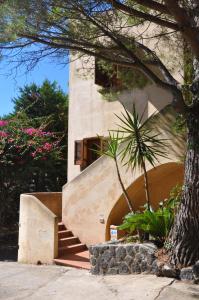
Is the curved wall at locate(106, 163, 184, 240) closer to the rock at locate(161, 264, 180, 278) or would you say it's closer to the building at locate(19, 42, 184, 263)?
the building at locate(19, 42, 184, 263)

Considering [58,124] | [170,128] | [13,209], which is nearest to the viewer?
[170,128]

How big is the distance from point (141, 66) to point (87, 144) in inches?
274

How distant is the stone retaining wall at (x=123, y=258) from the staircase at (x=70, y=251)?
1.72 meters

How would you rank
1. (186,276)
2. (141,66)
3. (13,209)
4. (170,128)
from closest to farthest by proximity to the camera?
(186,276), (141,66), (170,128), (13,209)

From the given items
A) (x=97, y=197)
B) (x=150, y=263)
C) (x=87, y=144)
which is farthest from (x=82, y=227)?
(x=150, y=263)

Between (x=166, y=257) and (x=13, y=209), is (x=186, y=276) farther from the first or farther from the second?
(x=13, y=209)

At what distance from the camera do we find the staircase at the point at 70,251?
10.6m

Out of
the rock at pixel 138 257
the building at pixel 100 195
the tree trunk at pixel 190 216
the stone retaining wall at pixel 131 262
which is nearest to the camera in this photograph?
the stone retaining wall at pixel 131 262

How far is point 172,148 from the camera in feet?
32.5

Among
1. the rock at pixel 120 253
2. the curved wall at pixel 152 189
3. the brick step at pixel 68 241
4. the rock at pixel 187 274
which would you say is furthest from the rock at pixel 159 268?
the brick step at pixel 68 241

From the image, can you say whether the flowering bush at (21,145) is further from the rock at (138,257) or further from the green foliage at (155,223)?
the rock at (138,257)

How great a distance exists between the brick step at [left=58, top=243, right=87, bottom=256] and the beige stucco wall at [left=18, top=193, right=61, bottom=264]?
12.2 inches

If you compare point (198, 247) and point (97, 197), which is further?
point (97, 197)

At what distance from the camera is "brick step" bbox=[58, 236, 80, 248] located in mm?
11820
